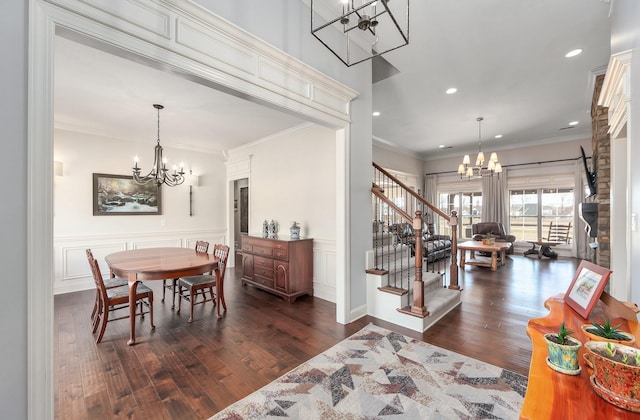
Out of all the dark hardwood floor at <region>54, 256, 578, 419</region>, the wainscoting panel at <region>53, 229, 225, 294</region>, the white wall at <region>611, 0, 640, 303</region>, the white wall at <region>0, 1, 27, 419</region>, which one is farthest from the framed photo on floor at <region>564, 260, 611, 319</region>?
the wainscoting panel at <region>53, 229, 225, 294</region>

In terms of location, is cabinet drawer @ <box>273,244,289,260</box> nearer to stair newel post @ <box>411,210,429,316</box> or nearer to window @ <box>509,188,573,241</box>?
stair newel post @ <box>411,210,429,316</box>

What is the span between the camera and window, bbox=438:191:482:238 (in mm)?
8828

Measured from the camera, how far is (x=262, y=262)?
4434 millimetres

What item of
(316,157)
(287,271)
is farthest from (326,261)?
(316,157)

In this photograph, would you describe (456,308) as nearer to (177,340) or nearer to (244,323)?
(244,323)

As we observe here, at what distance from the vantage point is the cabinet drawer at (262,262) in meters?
4.30

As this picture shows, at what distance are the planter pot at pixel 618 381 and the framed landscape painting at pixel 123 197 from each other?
6.34m

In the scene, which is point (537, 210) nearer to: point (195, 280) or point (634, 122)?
point (634, 122)

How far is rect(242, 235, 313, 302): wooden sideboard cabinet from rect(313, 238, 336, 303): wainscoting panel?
81 millimetres

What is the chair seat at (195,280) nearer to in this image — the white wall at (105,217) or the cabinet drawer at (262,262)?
the cabinet drawer at (262,262)

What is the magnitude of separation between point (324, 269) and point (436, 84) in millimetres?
3329

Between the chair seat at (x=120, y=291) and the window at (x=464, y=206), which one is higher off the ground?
the window at (x=464, y=206)

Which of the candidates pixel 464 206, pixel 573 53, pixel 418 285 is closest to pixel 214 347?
pixel 418 285

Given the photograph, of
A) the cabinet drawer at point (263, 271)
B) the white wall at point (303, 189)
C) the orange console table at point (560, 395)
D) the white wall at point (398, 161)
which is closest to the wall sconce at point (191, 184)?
the white wall at point (303, 189)
